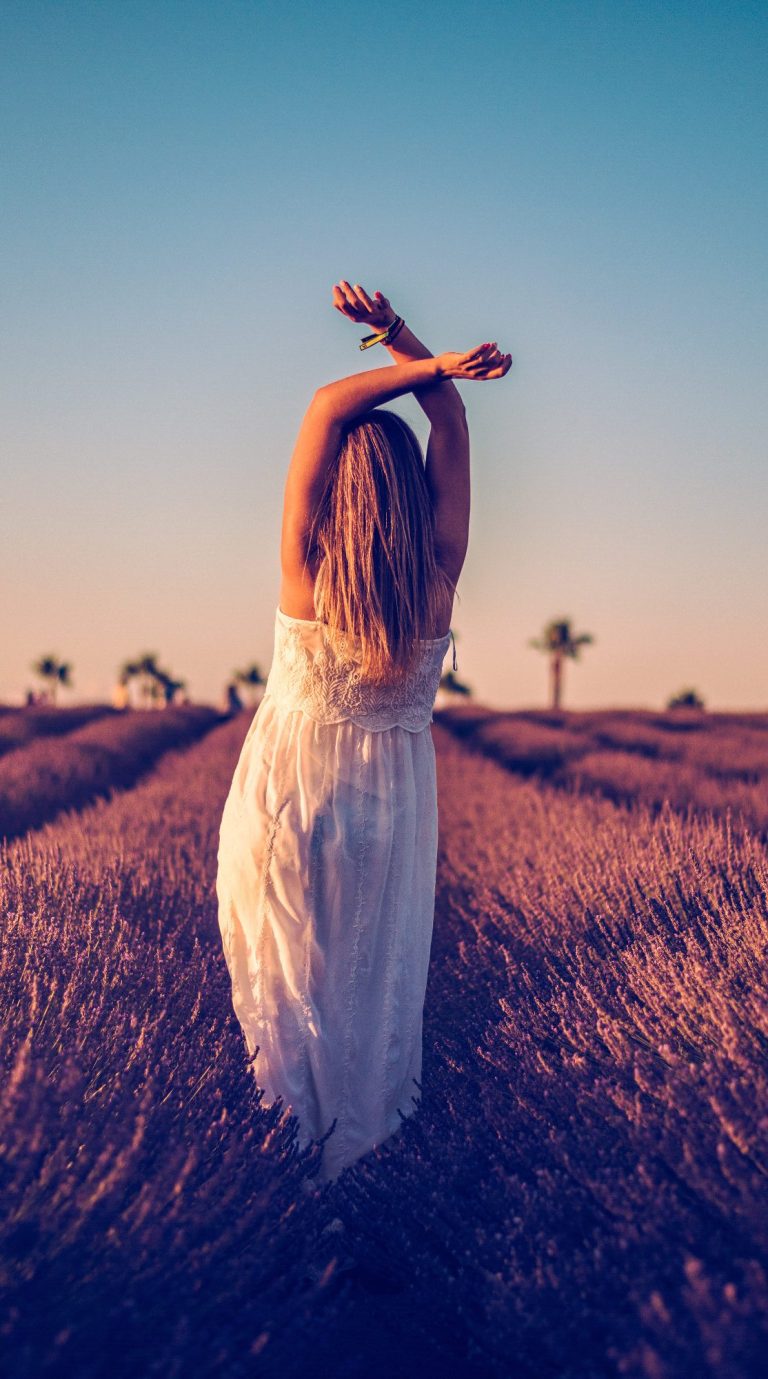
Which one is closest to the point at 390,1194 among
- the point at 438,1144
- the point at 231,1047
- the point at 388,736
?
the point at 438,1144

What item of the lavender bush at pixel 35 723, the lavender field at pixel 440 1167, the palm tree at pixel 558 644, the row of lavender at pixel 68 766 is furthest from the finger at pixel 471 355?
the palm tree at pixel 558 644

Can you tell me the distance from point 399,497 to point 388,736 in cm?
50

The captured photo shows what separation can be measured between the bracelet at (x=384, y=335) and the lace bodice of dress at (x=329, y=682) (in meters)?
0.58

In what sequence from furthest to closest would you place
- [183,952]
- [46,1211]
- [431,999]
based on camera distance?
[431,999], [183,952], [46,1211]

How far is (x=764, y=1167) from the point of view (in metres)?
1.35

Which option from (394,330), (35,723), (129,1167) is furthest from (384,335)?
(35,723)

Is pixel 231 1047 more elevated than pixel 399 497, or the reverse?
pixel 399 497

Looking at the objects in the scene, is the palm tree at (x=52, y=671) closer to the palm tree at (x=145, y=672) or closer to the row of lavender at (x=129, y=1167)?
the palm tree at (x=145, y=672)

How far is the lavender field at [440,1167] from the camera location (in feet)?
4.03

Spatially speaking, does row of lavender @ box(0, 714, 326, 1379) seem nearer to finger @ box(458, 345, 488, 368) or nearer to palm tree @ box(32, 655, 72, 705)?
finger @ box(458, 345, 488, 368)

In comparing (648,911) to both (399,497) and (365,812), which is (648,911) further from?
(399,497)

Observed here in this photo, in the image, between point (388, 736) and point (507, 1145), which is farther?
point (388, 736)

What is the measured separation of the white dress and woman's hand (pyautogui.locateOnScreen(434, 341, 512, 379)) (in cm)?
56

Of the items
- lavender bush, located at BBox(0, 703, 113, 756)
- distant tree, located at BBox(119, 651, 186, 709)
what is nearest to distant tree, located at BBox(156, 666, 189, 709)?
distant tree, located at BBox(119, 651, 186, 709)
